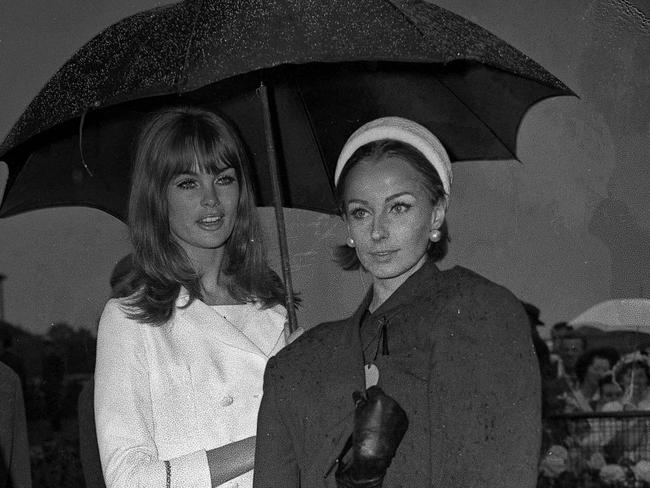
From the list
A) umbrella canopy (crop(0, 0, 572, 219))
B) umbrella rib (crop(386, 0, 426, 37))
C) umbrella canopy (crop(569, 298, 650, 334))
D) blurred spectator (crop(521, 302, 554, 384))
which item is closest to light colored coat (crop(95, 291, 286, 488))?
umbrella canopy (crop(0, 0, 572, 219))

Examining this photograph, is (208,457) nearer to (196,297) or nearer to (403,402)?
(196,297)

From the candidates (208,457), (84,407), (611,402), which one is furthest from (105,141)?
(611,402)

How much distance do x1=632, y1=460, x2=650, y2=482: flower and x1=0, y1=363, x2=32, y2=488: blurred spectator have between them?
3.21 m

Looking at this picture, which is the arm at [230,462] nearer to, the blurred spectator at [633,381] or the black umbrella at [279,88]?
the black umbrella at [279,88]

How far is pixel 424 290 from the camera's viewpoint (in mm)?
2096

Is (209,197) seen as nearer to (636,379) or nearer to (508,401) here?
(508,401)

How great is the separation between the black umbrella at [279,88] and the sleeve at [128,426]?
0.52 m

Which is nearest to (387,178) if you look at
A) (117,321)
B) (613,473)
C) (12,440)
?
(117,321)

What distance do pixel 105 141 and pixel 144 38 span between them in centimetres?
56

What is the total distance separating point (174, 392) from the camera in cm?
253

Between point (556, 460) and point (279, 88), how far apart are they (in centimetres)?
314

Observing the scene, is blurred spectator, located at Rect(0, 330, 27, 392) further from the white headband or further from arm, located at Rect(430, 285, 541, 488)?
arm, located at Rect(430, 285, 541, 488)

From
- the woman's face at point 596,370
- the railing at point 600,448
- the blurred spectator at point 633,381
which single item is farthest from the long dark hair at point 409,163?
the woman's face at point 596,370

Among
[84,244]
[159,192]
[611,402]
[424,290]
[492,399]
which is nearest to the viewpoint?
[492,399]
